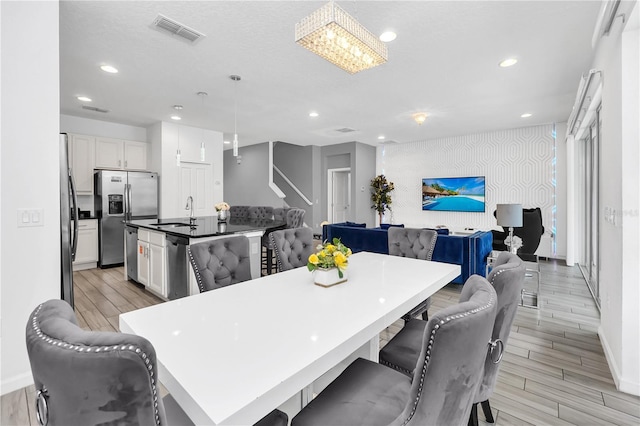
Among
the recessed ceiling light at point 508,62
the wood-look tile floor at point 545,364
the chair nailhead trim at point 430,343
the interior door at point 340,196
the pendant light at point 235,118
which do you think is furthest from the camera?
the interior door at point 340,196

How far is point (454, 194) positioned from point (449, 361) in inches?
284

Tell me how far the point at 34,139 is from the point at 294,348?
2402 mm

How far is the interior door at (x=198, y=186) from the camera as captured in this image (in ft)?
21.1

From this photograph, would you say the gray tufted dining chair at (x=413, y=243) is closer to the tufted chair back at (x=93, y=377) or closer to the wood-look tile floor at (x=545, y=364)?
the wood-look tile floor at (x=545, y=364)

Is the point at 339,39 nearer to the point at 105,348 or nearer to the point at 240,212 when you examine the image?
the point at 105,348

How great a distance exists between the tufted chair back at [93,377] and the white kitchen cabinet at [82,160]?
20.4 ft

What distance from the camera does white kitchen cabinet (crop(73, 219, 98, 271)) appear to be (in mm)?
5297

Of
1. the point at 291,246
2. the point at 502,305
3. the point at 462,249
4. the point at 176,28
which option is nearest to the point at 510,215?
the point at 462,249

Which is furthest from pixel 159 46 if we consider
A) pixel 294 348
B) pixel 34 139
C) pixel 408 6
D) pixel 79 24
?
pixel 294 348

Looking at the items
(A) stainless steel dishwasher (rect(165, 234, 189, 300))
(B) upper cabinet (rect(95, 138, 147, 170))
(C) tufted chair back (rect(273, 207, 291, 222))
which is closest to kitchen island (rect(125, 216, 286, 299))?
(A) stainless steel dishwasher (rect(165, 234, 189, 300))

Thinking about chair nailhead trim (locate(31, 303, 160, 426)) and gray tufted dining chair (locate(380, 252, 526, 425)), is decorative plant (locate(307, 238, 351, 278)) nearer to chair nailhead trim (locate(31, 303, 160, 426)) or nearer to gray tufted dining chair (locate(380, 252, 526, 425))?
gray tufted dining chair (locate(380, 252, 526, 425))

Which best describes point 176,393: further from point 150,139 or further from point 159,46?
point 150,139

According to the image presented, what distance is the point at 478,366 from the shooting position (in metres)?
0.92

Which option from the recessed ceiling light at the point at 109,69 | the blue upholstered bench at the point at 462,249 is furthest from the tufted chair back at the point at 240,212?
the recessed ceiling light at the point at 109,69
